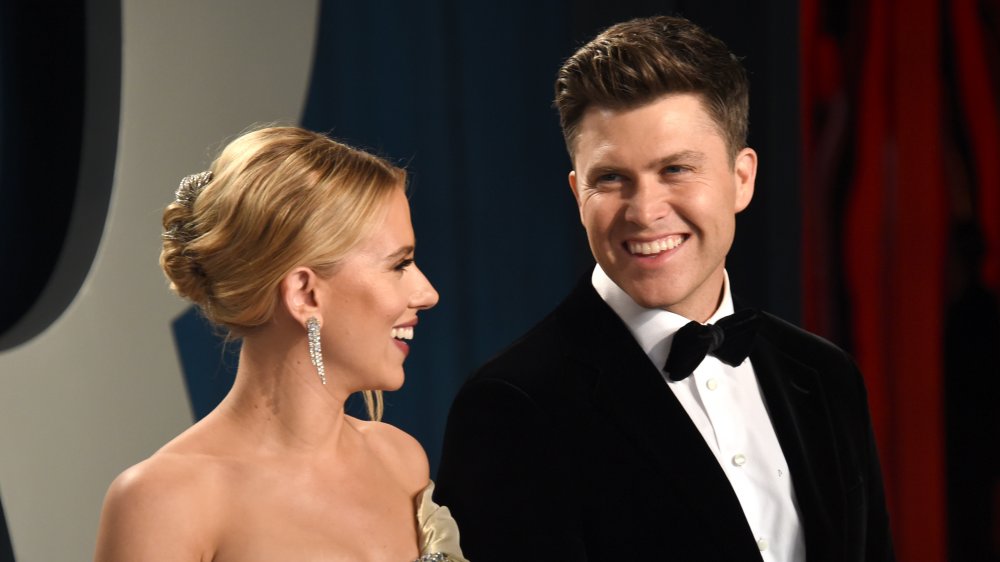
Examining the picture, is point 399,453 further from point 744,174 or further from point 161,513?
point 744,174

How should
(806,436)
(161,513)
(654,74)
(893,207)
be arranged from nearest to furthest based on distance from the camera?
1. (161,513)
2. (654,74)
3. (806,436)
4. (893,207)

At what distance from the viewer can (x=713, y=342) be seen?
74.0 inches

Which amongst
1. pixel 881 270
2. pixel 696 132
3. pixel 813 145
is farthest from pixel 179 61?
pixel 881 270

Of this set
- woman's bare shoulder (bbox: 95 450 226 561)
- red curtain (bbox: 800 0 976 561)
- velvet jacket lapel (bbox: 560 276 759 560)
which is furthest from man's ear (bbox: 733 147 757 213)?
red curtain (bbox: 800 0 976 561)

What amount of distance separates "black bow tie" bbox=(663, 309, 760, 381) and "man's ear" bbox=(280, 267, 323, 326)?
1.84 ft

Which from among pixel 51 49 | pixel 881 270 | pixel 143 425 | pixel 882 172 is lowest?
pixel 143 425

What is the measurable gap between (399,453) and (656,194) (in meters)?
0.60

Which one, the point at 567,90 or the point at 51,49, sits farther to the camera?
the point at 51,49

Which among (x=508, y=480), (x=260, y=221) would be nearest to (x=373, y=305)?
(x=260, y=221)

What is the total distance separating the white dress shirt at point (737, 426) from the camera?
1.85 metres

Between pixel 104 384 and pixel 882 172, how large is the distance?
6.74 ft

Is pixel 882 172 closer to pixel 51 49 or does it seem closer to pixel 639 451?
pixel 639 451

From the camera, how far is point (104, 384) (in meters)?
2.60

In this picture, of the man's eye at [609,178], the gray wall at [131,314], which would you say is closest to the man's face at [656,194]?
the man's eye at [609,178]
